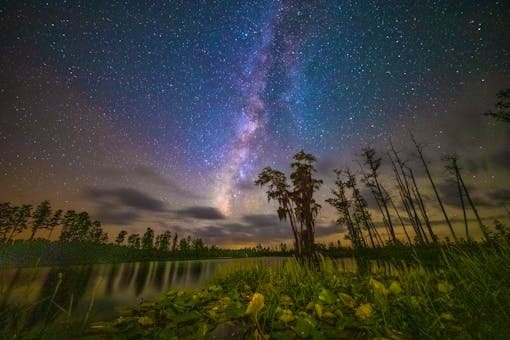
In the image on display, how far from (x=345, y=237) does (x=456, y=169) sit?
67.1 ft

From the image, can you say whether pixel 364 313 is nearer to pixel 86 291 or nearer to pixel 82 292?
pixel 82 292

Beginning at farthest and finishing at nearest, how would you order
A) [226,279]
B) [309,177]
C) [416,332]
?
[309,177]
[226,279]
[416,332]

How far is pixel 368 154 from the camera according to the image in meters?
31.5

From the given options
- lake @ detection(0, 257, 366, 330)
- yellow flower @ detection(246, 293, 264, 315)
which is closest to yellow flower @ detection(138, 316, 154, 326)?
lake @ detection(0, 257, 366, 330)

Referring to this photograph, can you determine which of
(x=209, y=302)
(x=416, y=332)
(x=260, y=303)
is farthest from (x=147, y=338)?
(x=416, y=332)

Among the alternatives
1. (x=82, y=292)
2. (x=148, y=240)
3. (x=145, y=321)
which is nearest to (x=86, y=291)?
(x=82, y=292)

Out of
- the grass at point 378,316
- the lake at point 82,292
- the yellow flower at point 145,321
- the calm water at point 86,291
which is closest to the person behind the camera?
the lake at point 82,292

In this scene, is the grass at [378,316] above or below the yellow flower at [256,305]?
below

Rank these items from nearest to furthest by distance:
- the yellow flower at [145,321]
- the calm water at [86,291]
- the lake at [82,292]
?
the lake at [82,292]
the calm water at [86,291]
the yellow flower at [145,321]

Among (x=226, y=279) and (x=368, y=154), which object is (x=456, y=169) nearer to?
(x=368, y=154)

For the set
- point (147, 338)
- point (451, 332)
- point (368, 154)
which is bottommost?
point (147, 338)

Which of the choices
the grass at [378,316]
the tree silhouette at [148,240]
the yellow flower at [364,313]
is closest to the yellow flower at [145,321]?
the grass at [378,316]

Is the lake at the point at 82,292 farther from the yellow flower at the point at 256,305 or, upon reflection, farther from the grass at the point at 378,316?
the yellow flower at the point at 256,305

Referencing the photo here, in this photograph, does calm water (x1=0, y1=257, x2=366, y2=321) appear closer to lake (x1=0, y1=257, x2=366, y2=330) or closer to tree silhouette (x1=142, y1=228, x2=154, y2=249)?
lake (x1=0, y1=257, x2=366, y2=330)
